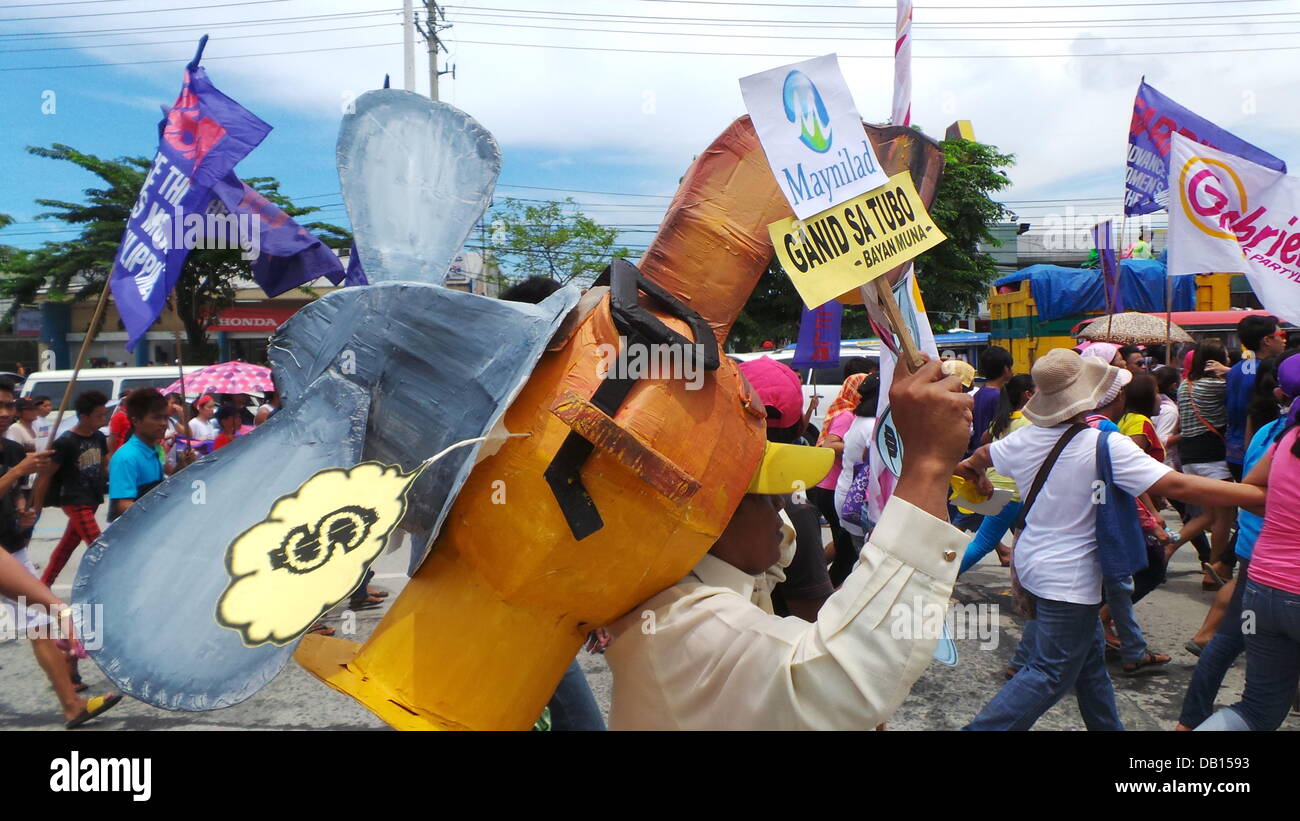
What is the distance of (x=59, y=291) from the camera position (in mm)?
22578

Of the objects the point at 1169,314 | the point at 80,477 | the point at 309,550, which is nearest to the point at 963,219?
the point at 1169,314

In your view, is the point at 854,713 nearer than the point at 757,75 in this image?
Yes

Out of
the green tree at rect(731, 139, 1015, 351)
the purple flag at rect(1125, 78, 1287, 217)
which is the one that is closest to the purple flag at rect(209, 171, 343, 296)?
the purple flag at rect(1125, 78, 1287, 217)

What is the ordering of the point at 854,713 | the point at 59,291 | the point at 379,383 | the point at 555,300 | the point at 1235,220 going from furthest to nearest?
the point at 59,291
the point at 1235,220
the point at 555,300
the point at 379,383
the point at 854,713

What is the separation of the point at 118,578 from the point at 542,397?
27.7 inches

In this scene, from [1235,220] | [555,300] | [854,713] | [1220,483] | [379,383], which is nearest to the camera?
[854,713]

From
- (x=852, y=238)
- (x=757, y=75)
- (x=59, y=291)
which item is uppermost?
(x=59, y=291)

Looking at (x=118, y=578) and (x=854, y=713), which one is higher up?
(x=118, y=578)

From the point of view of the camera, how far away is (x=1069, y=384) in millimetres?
3215

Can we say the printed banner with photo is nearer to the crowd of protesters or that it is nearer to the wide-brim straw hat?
the wide-brim straw hat

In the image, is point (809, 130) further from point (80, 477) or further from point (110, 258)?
point (110, 258)

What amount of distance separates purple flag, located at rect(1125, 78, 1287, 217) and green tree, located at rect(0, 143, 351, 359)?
16370 mm

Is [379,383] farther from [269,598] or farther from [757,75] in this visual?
[757,75]
